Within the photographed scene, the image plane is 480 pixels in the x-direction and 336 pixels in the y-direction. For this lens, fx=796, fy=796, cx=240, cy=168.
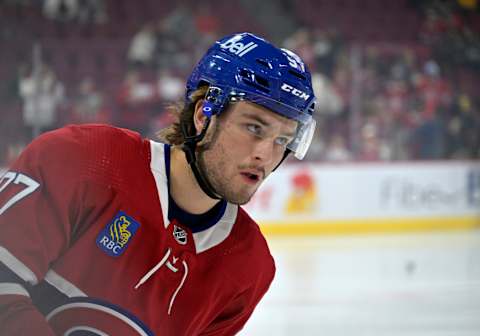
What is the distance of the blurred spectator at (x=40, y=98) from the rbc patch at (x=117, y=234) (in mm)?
4893

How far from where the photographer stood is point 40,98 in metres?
6.44

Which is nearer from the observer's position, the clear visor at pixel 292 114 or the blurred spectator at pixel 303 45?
the clear visor at pixel 292 114

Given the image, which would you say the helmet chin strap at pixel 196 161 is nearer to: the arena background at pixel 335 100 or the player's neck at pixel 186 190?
the player's neck at pixel 186 190

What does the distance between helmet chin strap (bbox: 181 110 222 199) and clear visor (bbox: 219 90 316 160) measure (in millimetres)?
101

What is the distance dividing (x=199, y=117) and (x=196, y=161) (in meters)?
0.13

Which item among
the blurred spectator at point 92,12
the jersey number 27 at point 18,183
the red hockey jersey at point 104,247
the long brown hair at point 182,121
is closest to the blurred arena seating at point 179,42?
the blurred spectator at point 92,12

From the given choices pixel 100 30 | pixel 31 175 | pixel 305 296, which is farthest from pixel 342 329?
pixel 100 30

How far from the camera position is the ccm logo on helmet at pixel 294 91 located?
1602 mm

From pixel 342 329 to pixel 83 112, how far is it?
356 cm

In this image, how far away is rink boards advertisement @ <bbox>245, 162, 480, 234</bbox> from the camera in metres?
7.75

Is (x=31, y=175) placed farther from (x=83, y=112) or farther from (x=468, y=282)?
(x=83, y=112)

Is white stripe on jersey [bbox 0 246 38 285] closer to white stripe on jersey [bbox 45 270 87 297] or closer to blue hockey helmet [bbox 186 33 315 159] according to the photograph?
white stripe on jersey [bbox 45 270 87 297]

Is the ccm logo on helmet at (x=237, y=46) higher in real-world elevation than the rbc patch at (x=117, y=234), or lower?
higher

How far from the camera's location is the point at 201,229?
1.63 metres
